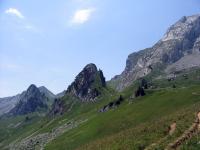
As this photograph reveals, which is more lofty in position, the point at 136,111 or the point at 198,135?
the point at 136,111

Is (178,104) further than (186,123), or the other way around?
(178,104)

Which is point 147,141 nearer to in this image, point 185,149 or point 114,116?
point 185,149

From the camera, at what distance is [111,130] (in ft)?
535

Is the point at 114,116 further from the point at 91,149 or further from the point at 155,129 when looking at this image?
the point at 155,129

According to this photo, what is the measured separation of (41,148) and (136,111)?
5414cm

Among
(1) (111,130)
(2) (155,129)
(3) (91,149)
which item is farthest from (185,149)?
(1) (111,130)

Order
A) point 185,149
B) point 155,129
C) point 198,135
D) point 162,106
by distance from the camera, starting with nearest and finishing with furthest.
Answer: point 185,149 → point 198,135 → point 155,129 → point 162,106

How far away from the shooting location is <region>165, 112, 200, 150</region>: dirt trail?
2622 inches

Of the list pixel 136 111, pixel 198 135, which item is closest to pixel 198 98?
pixel 136 111

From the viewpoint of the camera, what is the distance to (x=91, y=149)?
109125 mm

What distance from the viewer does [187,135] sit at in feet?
236

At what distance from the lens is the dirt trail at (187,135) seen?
6661 centimetres

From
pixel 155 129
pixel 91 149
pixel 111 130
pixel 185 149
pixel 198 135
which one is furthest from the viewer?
pixel 111 130

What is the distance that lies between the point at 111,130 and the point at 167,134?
81.8 metres
